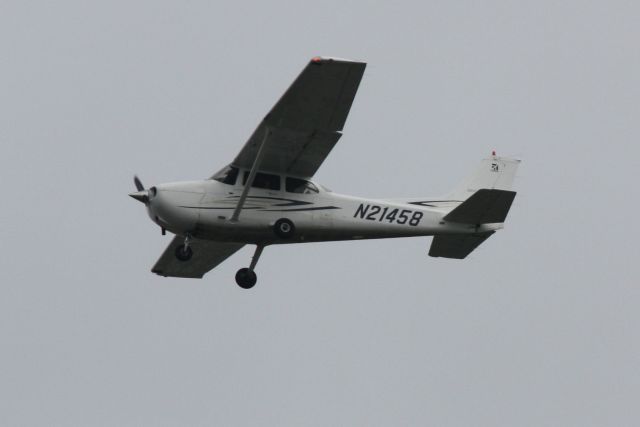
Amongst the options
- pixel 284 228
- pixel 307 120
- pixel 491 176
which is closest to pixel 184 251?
pixel 284 228

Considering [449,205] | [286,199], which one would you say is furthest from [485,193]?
[286,199]

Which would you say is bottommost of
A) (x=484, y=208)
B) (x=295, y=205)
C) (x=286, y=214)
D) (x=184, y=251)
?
(x=184, y=251)

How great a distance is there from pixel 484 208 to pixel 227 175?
14.9 ft

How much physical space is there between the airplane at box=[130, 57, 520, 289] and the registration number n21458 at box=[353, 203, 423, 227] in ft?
0.06

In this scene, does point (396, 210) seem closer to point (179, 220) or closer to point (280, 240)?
point (280, 240)

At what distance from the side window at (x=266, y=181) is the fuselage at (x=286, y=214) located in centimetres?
8

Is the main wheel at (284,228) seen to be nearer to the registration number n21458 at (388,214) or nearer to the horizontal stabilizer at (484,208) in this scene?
the registration number n21458 at (388,214)

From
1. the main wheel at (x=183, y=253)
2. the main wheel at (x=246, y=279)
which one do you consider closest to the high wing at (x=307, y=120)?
the main wheel at (x=183, y=253)

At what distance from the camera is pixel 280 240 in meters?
23.3

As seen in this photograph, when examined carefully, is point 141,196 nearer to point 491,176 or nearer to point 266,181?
point 266,181

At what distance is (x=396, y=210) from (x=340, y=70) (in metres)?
4.25

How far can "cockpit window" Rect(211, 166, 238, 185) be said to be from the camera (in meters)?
23.2

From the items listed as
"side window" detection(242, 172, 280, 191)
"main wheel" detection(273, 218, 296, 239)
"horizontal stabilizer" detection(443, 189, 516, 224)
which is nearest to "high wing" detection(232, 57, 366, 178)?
"side window" detection(242, 172, 280, 191)

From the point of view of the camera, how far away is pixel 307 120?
21953mm
